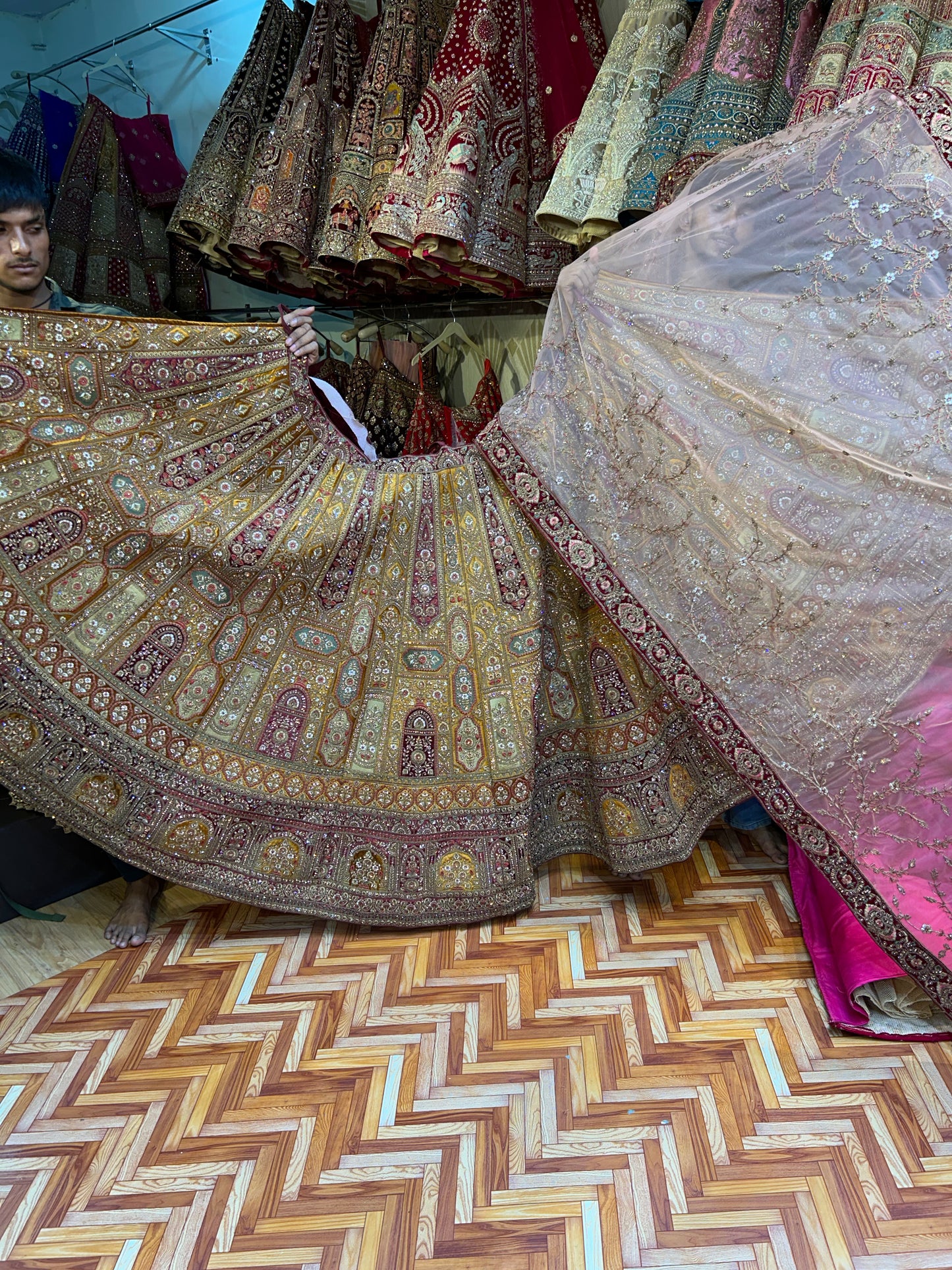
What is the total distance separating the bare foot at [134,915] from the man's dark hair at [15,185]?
1.61m

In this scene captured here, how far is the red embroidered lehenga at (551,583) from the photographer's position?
1.61 metres

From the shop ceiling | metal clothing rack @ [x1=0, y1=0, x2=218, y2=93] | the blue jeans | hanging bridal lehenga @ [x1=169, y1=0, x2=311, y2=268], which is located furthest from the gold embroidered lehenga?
the shop ceiling

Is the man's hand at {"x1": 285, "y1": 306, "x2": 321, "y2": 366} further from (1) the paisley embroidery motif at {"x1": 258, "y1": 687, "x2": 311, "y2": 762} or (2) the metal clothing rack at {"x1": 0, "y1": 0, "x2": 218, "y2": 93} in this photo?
(2) the metal clothing rack at {"x1": 0, "y1": 0, "x2": 218, "y2": 93}

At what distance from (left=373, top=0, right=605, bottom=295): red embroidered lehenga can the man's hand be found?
0.41 m

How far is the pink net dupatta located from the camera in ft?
5.17

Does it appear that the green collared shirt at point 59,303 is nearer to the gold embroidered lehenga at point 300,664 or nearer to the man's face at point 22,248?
the man's face at point 22,248

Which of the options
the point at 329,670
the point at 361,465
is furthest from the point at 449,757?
the point at 361,465

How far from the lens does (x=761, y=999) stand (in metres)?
1.79

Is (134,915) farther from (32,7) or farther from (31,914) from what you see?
(32,7)

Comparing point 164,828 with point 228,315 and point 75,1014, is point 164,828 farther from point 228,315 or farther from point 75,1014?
point 228,315

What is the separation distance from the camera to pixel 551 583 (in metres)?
2.05

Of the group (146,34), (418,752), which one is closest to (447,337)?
(418,752)

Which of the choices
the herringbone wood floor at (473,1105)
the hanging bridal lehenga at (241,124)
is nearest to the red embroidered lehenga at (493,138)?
the hanging bridal lehenga at (241,124)

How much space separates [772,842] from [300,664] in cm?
123
